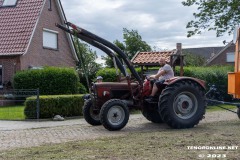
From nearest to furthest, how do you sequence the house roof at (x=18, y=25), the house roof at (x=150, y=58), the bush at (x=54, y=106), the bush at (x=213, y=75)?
the bush at (x=54, y=106), the house roof at (x=150, y=58), the bush at (x=213, y=75), the house roof at (x=18, y=25)

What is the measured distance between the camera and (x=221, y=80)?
26641 mm

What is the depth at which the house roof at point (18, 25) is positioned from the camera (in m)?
27.9

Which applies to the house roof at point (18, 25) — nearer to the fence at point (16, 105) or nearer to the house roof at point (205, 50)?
the fence at point (16, 105)

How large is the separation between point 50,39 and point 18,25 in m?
3.07

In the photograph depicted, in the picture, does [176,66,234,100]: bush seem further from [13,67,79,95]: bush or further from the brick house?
the brick house

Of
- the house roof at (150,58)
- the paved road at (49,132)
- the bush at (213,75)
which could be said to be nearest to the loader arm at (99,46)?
the paved road at (49,132)

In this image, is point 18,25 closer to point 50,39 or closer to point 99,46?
point 50,39

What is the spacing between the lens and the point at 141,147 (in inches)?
359

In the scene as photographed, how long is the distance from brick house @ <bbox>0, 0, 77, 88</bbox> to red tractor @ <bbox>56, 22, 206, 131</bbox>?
15158 mm

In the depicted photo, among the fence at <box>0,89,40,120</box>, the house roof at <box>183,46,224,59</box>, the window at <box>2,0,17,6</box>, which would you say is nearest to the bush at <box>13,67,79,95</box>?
the fence at <box>0,89,40,120</box>

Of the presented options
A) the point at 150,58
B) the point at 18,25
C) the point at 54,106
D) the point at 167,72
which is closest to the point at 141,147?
the point at 167,72

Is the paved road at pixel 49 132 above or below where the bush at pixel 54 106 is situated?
below

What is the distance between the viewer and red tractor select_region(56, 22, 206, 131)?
484 inches

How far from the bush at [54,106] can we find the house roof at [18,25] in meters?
10.6
